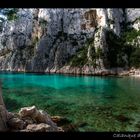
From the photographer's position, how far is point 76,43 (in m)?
62.0

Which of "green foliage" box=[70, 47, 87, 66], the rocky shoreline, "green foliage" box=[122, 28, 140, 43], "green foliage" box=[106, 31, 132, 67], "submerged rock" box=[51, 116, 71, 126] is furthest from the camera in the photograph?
"green foliage" box=[70, 47, 87, 66]

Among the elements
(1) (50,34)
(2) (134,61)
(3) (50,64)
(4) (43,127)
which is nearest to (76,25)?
(1) (50,34)

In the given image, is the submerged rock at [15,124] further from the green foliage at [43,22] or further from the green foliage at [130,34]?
the green foliage at [43,22]

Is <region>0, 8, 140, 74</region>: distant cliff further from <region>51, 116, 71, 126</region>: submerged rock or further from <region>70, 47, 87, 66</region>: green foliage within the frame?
<region>51, 116, 71, 126</region>: submerged rock

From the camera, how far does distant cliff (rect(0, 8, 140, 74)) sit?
55.3 metres

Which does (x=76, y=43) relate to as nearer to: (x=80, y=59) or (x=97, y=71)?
(x=80, y=59)

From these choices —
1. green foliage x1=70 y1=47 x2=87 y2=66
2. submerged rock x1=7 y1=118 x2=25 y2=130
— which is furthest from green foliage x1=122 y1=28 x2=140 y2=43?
submerged rock x1=7 y1=118 x2=25 y2=130

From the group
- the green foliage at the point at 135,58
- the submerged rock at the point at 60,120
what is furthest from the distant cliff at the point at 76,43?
the submerged rock at the point at 60,120

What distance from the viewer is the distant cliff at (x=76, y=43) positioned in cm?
5528

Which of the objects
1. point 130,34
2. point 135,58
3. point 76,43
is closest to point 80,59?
point 76,43

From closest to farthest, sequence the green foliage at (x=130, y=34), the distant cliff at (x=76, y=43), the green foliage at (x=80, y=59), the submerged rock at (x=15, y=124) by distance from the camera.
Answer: the submerged rock at (x=15, y=124) → the distant cliff at (x=76, y=43) → the green foliage at (x=130, y=34) → the green foliage at (x=80, y=59)

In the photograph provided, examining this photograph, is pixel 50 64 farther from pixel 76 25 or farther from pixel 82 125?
pixel 82 125

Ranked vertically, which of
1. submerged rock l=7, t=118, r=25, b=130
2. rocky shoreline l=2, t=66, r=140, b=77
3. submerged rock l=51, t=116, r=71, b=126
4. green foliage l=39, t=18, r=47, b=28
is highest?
green foliage l=39, t=18, r=47, b=28
